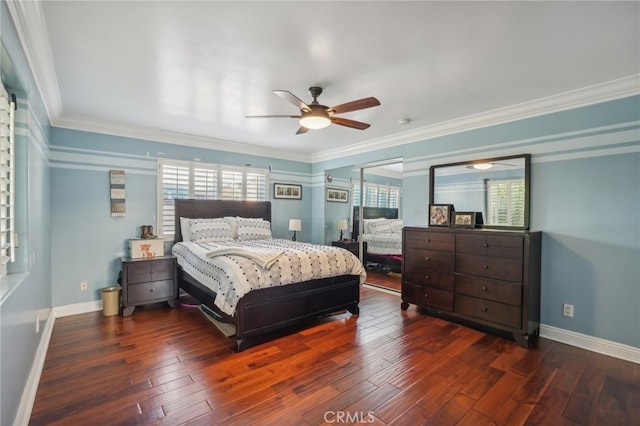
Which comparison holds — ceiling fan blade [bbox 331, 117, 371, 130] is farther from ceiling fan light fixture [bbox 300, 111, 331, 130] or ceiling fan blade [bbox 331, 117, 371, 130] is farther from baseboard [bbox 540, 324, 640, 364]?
baseboard [bbox 540, 324, 640, 364]

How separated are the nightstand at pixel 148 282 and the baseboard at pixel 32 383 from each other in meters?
0.81

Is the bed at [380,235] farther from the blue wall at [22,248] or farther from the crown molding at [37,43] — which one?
the crown molding at [37,43]

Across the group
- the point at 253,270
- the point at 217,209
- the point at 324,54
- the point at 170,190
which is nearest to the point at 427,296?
the point at 253,270

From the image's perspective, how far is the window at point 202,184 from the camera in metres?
4.53

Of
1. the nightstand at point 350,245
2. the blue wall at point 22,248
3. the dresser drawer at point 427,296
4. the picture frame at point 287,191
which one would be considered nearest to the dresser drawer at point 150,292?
the blue wall at point 22,248

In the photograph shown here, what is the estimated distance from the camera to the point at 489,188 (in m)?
3.61

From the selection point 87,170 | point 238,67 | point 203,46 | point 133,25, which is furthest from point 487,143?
point 87,170

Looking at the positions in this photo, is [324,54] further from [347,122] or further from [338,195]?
[338,195]

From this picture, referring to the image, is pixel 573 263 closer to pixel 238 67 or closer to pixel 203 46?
pixel 238 67

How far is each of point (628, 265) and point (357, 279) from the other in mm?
2556

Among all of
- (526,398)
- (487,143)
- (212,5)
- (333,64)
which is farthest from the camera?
(487,143)

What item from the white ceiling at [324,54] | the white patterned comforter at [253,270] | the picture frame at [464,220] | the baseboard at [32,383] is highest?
the white ceiling at [324,54]

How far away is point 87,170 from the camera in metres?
3.92

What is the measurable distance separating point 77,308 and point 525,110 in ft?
18.9
